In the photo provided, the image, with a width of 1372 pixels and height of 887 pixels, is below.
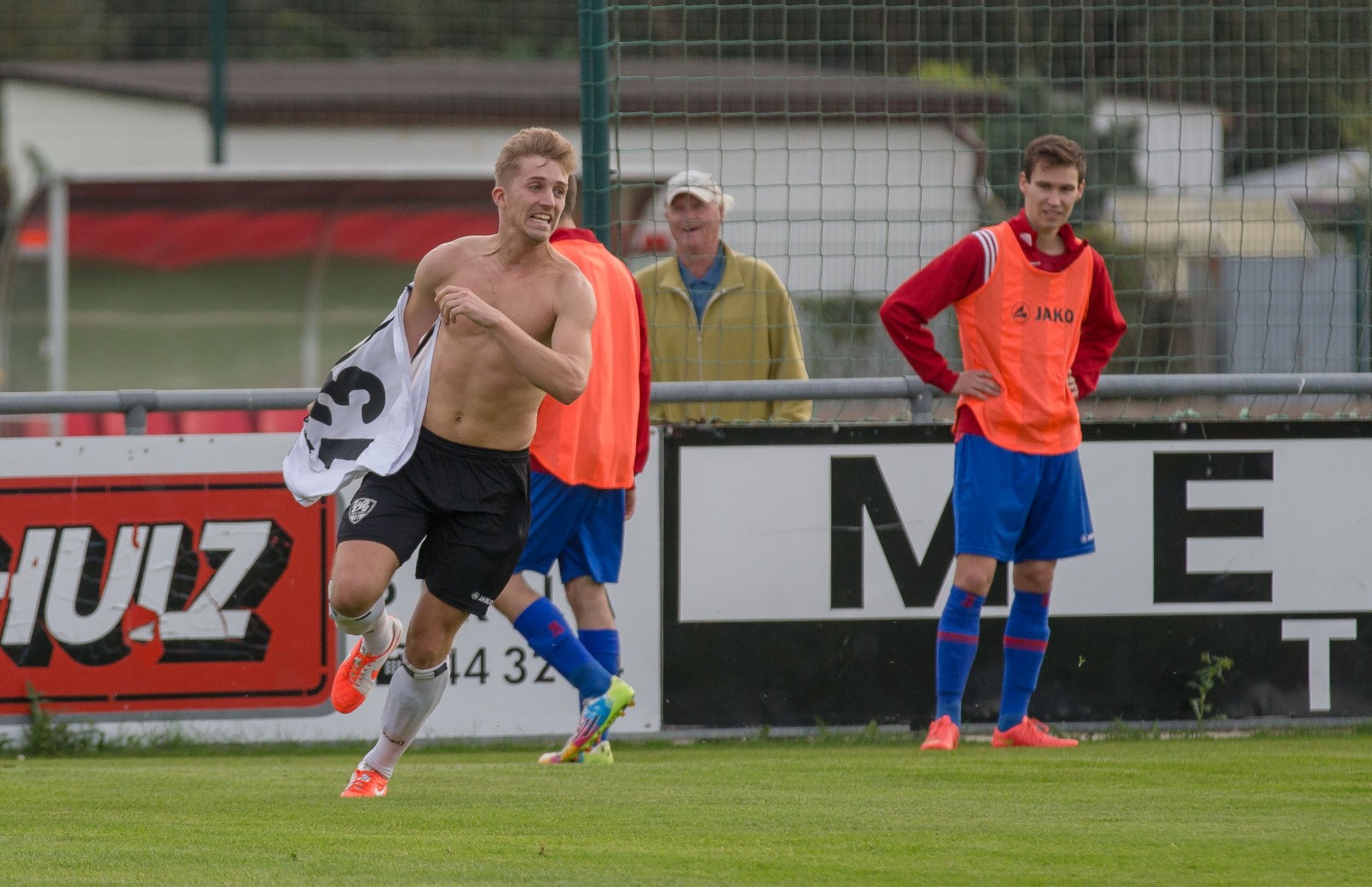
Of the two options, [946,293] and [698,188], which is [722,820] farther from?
[698,188]

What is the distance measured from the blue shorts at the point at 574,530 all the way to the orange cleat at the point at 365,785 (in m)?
1.23

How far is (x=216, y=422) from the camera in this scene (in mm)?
7602

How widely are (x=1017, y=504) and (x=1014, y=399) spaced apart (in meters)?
0.38

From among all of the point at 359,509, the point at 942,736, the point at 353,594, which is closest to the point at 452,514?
the point at 359,509

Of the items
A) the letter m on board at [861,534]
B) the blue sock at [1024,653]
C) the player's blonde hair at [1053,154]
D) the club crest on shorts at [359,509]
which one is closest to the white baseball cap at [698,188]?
the letter m on board at [861,534]

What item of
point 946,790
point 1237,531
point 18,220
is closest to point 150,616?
point 946,790

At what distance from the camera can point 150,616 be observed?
728 centimetres

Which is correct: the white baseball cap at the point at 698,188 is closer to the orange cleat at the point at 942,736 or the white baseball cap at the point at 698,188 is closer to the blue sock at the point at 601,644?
the blue sock at the point at 601,644

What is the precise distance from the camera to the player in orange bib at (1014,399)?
22.6 feet

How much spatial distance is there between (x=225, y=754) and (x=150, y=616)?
600mm

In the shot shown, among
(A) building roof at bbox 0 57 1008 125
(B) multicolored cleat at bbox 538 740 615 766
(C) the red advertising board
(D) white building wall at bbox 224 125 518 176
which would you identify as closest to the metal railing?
(C) the red advertising board

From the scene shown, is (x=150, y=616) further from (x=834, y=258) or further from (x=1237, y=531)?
(x=1237, y=531)

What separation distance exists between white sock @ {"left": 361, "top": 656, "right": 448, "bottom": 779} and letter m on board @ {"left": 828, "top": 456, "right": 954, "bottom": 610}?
233 cm

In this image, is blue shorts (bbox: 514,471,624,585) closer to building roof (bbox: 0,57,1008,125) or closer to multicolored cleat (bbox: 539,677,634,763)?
multicolored cleat (bbox: 539,677,634,763)
